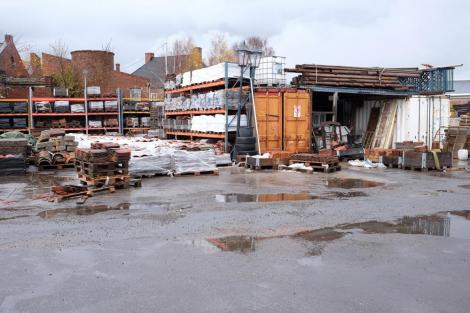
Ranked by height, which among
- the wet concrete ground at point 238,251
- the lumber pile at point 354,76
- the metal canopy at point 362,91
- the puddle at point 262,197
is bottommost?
the wet concrete ground at point 238,251

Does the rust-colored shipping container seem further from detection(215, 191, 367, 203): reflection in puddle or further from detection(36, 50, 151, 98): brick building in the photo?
detection(36, 50, 151, 98): brick building

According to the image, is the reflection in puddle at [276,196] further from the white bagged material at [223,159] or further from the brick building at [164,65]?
the brick building at [164,65]

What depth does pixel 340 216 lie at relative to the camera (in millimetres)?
9141

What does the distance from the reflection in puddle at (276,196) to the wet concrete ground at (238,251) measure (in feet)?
0.16

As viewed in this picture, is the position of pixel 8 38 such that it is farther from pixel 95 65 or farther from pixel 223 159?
pixel 223 159

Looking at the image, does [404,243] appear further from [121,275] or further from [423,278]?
[121,275]

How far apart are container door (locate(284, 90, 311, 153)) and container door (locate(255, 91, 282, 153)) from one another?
32 cm

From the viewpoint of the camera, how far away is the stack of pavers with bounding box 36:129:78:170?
1783 cm

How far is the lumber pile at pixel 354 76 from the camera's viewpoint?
20922mm

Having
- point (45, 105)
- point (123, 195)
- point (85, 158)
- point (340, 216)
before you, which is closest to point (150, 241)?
point (340, 216)

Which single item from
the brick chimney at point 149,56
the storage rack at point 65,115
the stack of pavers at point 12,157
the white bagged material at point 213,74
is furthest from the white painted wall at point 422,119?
the brick chimney at point 149,56

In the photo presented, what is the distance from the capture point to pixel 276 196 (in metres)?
11.4

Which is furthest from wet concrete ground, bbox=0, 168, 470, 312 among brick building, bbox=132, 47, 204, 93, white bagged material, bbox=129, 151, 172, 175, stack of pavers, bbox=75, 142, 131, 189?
brick building, bbox=132, 47, 204, 93

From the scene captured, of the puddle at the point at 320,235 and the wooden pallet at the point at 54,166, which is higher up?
the wooden pallet at the point at 54,166
